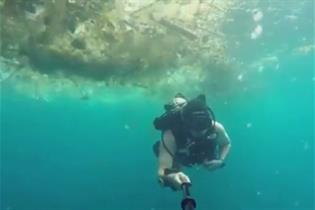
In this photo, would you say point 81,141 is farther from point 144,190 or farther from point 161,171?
point 161,171

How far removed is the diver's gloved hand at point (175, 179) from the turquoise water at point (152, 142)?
48.8ft

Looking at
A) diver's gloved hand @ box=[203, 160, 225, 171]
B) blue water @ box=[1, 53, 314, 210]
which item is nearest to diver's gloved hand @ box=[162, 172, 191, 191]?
diver's gloved hand @ box=[203, 160, 225, 171]

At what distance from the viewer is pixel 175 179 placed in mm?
6484

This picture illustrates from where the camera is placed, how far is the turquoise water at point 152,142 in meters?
32.1

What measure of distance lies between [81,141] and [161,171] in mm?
67635

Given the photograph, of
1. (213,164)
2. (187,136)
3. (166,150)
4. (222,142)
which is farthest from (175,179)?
(222,142)

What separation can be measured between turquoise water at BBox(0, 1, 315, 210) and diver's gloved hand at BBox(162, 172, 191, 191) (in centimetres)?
1488

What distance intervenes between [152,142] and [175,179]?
51978mm

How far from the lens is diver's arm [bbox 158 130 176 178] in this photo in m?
7.28

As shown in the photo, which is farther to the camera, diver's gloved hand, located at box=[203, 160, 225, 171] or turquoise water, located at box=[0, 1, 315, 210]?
turquoise water, located at box=[0, 1, 315, 210]

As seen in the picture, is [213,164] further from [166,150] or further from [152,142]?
[152,142]

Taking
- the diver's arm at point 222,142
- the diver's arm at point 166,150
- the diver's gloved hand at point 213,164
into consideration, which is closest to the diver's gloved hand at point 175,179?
the diver's arm at point 166,150

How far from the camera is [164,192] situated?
35062 mm

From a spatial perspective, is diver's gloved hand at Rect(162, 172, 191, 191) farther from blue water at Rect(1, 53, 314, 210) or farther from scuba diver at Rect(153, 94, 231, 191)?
blue water at Rect(1, 53, 314, 210)
